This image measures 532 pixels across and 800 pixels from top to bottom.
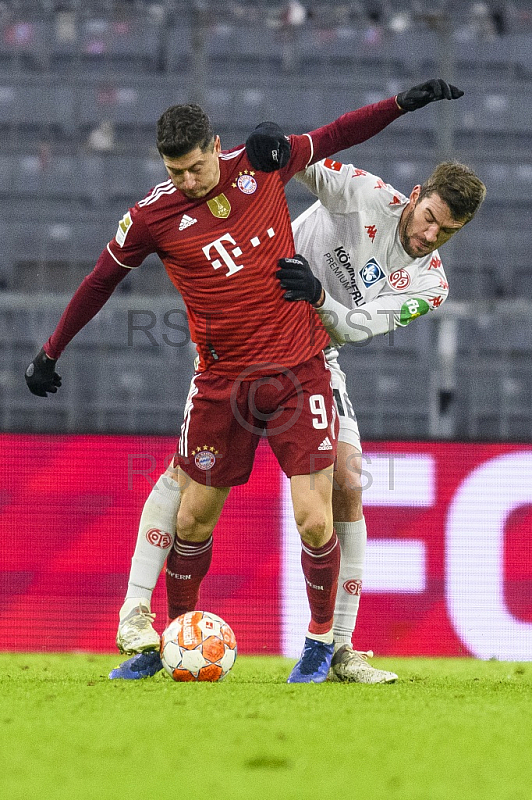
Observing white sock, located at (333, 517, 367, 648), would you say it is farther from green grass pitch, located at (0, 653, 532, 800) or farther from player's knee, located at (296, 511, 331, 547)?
green grass pitch, located at (0, 653, 532, 800)

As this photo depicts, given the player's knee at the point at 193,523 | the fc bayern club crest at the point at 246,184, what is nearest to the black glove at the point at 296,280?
the fc bayern club crest at the point at 246,184

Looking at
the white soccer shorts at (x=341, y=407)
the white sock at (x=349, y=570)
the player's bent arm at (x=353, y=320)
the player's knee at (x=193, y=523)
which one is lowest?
the white sock at (x=349, y=570)

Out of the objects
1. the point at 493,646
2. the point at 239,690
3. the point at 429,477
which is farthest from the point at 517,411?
the point at 239,690

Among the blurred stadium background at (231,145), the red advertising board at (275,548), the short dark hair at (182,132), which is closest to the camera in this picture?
the short dark hair at (182,132)

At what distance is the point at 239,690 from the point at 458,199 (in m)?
1.73

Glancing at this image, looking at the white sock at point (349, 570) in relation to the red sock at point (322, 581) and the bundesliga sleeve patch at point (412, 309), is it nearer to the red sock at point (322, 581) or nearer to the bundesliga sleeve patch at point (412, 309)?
the red sock at point (322, 581)

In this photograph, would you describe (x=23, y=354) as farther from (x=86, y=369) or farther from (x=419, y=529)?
(x=419, y=529)

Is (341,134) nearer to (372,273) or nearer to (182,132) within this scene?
(372,273)

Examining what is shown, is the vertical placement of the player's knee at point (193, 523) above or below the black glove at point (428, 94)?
below

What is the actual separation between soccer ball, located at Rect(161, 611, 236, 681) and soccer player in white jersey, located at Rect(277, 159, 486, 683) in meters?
0.52

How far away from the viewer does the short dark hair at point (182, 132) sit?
340cm

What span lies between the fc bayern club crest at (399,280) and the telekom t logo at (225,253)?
2.09 feet

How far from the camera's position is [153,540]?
12.9 ft

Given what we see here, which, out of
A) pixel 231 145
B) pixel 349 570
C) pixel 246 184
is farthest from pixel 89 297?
pixel 231 145
